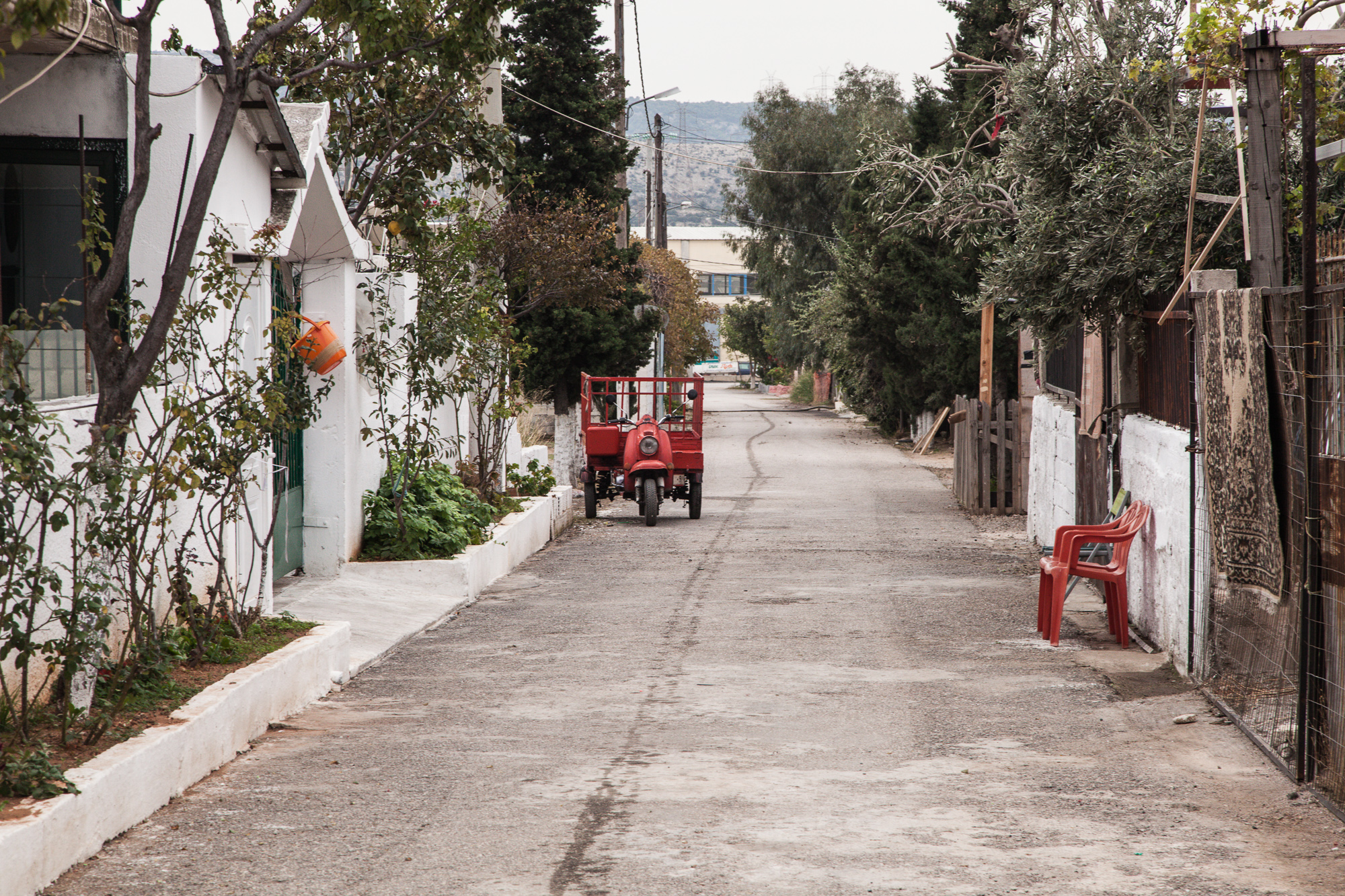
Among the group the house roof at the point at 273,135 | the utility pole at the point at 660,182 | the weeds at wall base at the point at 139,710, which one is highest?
the utility pole at the point at 660,182

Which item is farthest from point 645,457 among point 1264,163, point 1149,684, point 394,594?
point 1264,163

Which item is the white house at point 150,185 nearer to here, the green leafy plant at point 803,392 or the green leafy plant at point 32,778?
the green leafy plant at point 32,778

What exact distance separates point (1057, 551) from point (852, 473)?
52.3 feet

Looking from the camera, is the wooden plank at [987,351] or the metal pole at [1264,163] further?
the wooden plank at [987,351]

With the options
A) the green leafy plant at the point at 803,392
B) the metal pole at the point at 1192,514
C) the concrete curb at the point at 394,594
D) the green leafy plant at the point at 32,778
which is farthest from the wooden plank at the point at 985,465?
the green leafy plant at the point at 803,392

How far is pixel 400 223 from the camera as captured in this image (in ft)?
38.6

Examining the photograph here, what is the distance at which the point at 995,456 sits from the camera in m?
19.4

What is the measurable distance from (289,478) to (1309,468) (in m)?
7.71

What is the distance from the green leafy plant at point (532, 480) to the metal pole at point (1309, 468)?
11526 mm

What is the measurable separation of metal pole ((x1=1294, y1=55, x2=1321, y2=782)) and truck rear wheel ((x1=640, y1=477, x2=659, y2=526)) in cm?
1176

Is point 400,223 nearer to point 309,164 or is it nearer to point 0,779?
point 309,164

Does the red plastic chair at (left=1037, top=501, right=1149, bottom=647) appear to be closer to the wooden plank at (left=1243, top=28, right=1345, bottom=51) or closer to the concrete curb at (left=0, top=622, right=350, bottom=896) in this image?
the wooden plank at (left=1243, top=28, right=1345, bottom=51)

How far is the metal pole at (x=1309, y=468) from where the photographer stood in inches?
221

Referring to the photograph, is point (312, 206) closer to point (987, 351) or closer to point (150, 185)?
point (150, 185)
